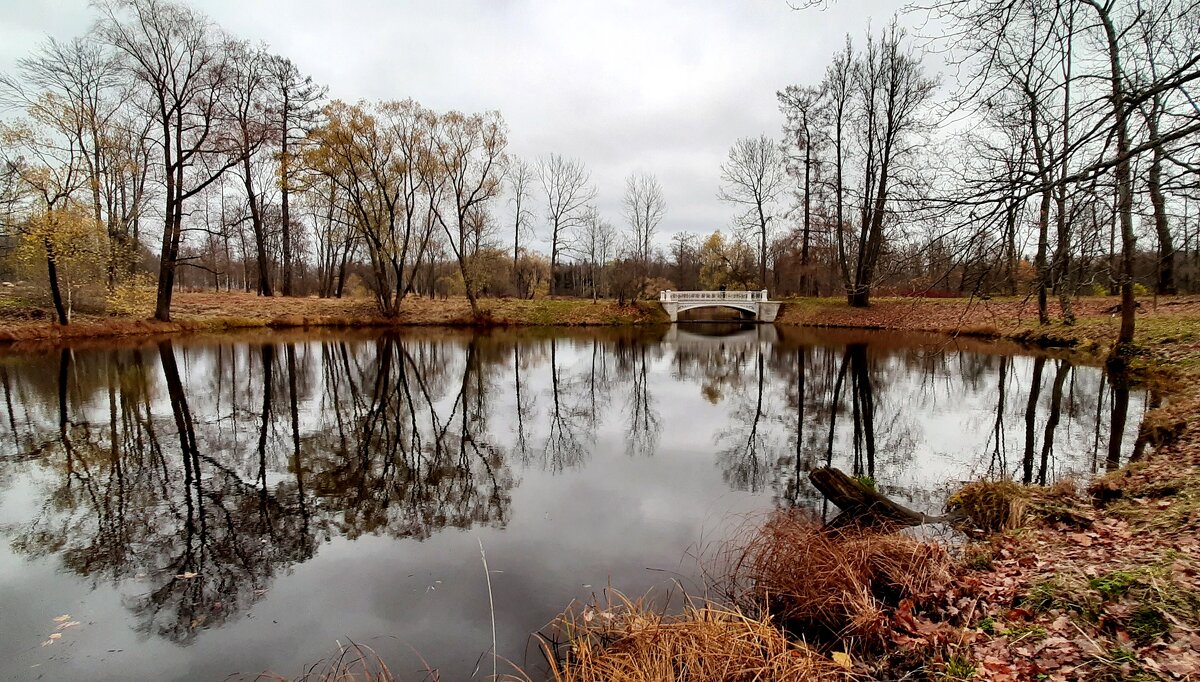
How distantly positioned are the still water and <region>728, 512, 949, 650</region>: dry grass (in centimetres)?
72

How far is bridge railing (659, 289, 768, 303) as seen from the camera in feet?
129

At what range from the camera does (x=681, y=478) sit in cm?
712

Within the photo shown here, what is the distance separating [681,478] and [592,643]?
11.9ft

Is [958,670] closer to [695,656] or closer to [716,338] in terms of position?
[695,656]

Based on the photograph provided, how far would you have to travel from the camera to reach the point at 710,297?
39688mm

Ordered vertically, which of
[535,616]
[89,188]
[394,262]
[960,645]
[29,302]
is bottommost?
[535,616]

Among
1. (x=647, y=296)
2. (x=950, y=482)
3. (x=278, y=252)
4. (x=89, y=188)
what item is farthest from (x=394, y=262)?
(x=950, y=482)

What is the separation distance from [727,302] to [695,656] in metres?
37.3

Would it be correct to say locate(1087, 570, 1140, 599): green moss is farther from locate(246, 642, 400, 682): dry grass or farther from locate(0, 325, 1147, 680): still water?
locate(246, 642, 400, 682): dry grass

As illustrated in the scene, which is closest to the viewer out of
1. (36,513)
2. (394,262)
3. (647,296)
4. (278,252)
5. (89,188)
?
(36,513)

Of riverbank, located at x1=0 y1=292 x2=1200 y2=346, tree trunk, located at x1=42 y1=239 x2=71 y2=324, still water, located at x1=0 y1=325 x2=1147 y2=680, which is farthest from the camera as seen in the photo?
riverbank, located at x1=0 y1=292 x2=1200 y2=346

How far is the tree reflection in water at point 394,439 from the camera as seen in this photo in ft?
17.0

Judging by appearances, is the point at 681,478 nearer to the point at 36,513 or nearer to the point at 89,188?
the point at 36,513

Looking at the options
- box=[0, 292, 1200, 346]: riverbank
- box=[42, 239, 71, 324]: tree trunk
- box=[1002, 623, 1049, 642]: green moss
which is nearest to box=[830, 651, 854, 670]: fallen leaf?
box=[1002, 623, 1049, 642]: green moss
